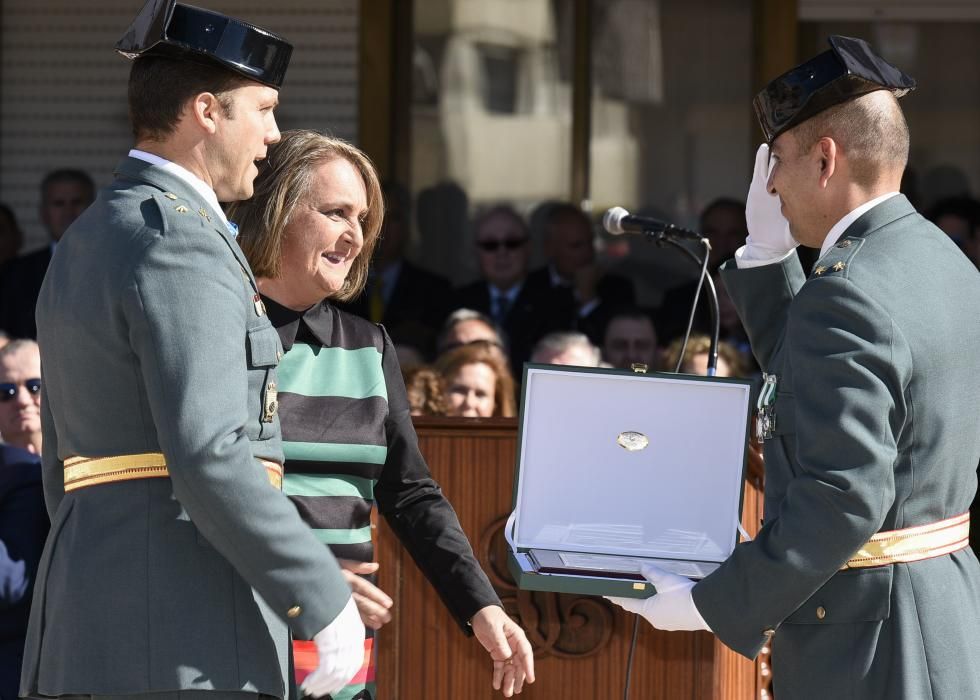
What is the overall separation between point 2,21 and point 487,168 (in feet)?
9.37

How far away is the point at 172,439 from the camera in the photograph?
203 centimetres

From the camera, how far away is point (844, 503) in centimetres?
230

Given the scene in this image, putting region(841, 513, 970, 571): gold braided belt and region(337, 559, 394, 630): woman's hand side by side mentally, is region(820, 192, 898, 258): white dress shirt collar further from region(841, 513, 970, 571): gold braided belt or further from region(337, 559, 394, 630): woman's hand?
region(337, 559, 394, 630): woman's hand

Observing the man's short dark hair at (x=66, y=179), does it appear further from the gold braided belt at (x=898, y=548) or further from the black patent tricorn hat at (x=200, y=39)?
the gold braided belt at (x=898, y=548)

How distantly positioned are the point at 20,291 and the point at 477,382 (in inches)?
114

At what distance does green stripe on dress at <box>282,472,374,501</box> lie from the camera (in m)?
2.60

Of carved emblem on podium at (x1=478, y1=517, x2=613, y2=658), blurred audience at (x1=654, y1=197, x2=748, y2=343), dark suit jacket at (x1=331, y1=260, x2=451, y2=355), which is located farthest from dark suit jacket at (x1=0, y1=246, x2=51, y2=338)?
carved emblem on podium at (x1=478, y1=517, x2=613, y2=658)

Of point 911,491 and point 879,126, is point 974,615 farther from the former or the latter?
point 879,126

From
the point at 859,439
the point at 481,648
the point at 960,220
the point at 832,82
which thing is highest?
the point at 832,82

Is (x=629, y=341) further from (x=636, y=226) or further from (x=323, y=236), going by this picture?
(x=323, y=236)

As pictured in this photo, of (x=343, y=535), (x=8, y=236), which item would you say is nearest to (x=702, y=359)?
(x=343, y=535)

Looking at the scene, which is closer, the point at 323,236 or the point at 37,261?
the point at 323,236

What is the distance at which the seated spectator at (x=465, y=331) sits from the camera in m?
5.64

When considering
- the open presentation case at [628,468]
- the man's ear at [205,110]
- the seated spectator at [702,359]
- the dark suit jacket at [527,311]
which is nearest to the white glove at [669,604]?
the open presentation case at [628,468]
